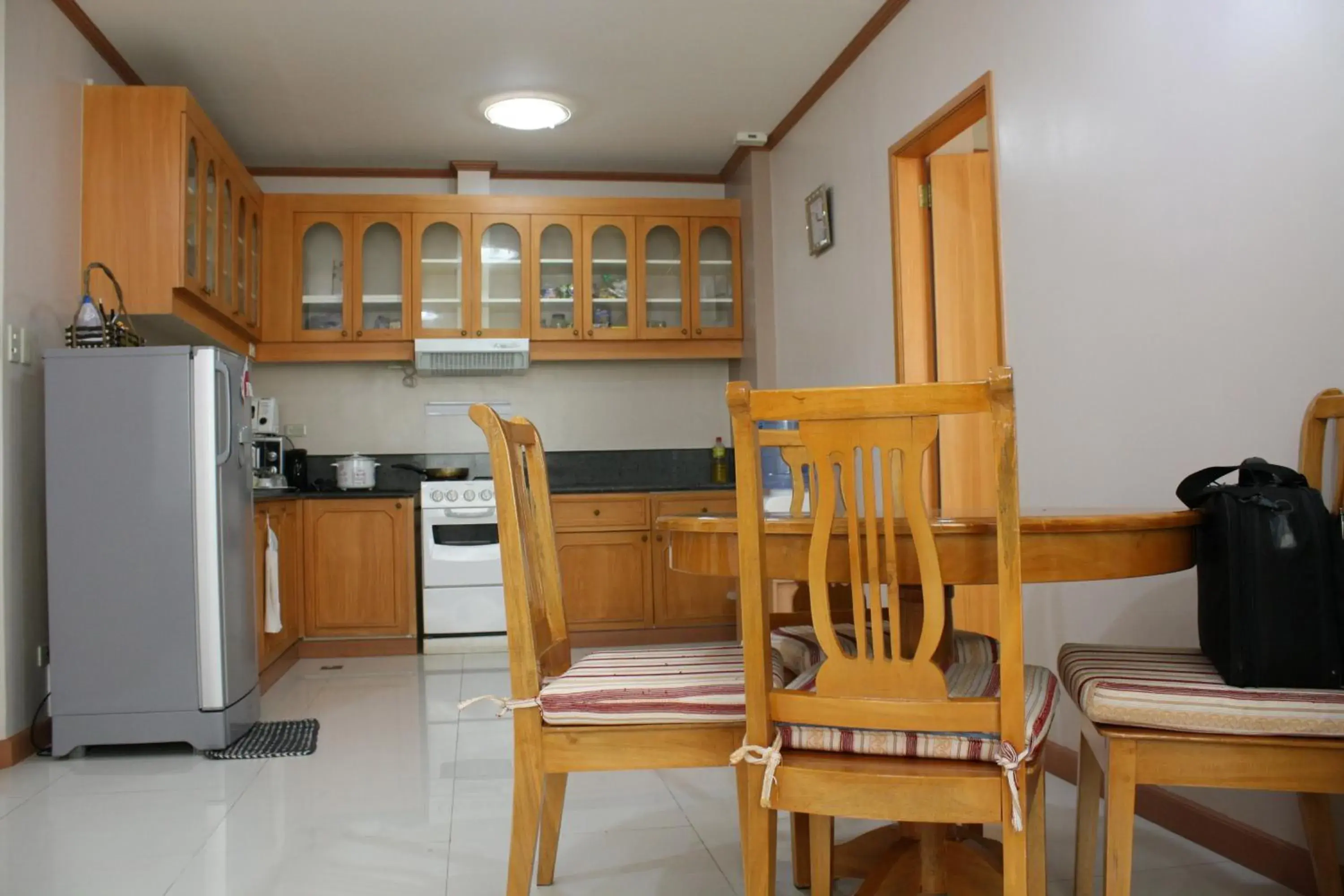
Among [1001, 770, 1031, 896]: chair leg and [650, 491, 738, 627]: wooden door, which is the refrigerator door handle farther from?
[1001, 770, 1031, 896]: chair leg

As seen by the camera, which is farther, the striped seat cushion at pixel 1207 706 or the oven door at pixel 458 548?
the oven door at pixel 458 548

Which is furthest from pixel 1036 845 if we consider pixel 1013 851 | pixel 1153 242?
pixel 1153 242

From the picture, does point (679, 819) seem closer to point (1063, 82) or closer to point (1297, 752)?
point (1297, 752)

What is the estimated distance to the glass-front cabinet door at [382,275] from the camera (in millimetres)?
5250

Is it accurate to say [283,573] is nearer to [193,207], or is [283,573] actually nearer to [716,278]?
[193,207]

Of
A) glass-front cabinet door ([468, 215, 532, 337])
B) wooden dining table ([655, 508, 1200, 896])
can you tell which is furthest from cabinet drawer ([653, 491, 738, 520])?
wooden dining table ([655, 508, 1200, 896])

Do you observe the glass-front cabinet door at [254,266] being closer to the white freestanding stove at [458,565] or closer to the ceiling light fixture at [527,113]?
the white freestanding stove at [458,565]

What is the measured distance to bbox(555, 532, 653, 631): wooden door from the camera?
5090 millimetres

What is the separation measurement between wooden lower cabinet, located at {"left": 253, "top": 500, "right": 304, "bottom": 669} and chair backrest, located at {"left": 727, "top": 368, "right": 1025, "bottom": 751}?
272 centimetres

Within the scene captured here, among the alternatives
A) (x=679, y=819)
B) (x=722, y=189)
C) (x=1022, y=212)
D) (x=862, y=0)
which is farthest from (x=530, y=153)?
(x=679, y=819)

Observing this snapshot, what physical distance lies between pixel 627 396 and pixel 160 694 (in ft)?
10.2

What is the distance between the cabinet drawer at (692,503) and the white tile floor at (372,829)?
73.4 inches

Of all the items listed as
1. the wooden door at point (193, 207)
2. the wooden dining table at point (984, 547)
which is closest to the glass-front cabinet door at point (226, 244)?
the wooden door at point (193, 207)

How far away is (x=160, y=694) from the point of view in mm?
3162
